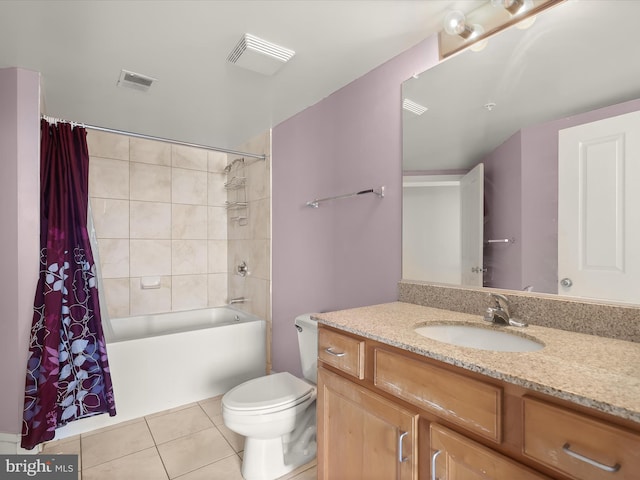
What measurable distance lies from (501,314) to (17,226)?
2.48 metres

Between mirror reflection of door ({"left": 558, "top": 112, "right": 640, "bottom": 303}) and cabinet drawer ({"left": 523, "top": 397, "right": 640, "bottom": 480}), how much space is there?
2.06 ft

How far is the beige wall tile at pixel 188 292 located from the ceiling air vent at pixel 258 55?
2210 mm

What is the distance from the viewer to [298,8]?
144 cm

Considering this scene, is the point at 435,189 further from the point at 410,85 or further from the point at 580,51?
the point at 580,51

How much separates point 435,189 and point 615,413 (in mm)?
1197

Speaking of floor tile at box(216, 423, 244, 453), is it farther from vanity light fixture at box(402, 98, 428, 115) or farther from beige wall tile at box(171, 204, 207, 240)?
vanity light fixture at box(402, 98, 428, 115)

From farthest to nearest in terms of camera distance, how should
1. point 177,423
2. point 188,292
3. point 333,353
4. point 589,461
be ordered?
point 188,292 < point 177,423 < point 333,353 < point 589,461

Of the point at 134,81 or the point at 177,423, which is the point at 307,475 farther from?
the point at 134,81

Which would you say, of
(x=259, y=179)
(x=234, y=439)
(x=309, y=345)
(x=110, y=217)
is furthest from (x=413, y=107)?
(x=110, y=217)

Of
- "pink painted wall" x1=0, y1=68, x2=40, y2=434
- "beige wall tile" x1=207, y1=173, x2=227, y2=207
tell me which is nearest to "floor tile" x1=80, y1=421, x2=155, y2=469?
"pink painted wall" x1=0, y1=68, x2=40, y2=434

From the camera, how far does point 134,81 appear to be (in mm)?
2049

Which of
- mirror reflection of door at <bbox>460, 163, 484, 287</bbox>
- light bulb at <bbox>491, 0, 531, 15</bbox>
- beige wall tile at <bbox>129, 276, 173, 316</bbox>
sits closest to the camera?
light bulb at <bbox>491, 0, 531, 15</bbox>

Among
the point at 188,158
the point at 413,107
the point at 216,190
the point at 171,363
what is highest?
the point at 188,158

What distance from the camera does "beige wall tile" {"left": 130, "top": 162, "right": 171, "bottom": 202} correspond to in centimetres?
311
